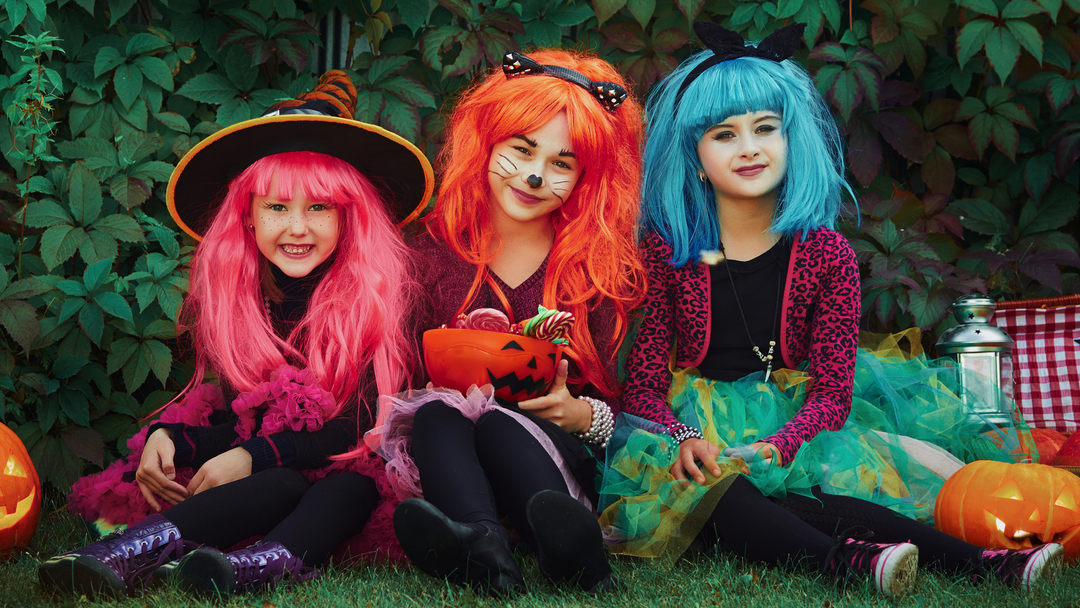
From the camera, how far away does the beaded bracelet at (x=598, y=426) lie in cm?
239

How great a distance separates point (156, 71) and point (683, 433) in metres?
2.18

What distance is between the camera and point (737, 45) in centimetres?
257

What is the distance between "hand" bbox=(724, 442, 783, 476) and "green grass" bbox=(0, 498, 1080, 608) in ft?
0.74

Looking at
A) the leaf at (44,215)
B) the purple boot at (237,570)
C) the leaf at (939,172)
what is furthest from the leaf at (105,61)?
the leaf at (939,172)

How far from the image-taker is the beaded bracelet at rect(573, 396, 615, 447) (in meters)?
2.39

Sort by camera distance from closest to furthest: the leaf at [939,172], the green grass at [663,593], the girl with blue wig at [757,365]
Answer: the green grass at [663,593]
the girl with blue wig at [757,365]
the leaf at [939,172]

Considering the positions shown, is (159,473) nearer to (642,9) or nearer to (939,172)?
(642,9)

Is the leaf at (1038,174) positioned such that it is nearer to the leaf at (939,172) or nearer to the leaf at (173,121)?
the leaf at (939,172)

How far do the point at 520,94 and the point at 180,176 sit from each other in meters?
1.03

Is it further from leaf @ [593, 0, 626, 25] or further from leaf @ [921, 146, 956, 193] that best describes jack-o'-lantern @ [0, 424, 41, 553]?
leaf @ [921, 146, 956, 193]

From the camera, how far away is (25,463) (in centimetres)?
235

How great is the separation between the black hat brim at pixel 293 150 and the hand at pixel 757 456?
1.22 metres

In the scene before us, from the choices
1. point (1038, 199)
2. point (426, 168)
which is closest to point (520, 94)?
point (426, 168)

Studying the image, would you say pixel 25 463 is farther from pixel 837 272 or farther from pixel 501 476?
pixel 837 272
